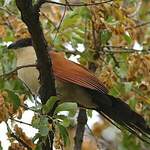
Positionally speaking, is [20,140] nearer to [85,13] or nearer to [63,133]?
[63,133]

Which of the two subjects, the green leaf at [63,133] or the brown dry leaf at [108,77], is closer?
the green leaf at [63,133]

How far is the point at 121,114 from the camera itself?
324 cm

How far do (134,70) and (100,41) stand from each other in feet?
0.94

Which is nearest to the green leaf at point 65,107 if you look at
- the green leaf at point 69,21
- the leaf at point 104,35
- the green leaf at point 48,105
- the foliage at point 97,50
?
the green leaf at point 48,105

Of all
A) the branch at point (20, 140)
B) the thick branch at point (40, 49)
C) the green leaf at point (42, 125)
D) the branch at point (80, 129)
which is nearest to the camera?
the thick branch at point (40, 49)

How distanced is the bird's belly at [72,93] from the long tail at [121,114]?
1.7 inches

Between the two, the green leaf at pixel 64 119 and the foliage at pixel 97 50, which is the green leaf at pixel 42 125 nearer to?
the green leaf at pixel 64 119

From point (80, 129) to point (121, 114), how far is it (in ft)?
1.21

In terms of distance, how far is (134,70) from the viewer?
139 inches

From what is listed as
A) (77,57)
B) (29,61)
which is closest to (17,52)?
(29,61)

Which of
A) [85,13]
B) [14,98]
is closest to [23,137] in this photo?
[14,98]

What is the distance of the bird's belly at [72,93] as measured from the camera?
3.26 m

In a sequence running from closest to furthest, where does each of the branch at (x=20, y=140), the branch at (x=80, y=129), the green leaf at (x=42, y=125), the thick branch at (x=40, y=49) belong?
1. the thick branch at (x=40, y=49)
2. the green leaf at (x=42, y=125)
3. the branch at (x=20, y=140)
4. the branch at (x=80, y=129)

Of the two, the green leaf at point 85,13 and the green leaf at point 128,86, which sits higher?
the green leaf at point 85,13
